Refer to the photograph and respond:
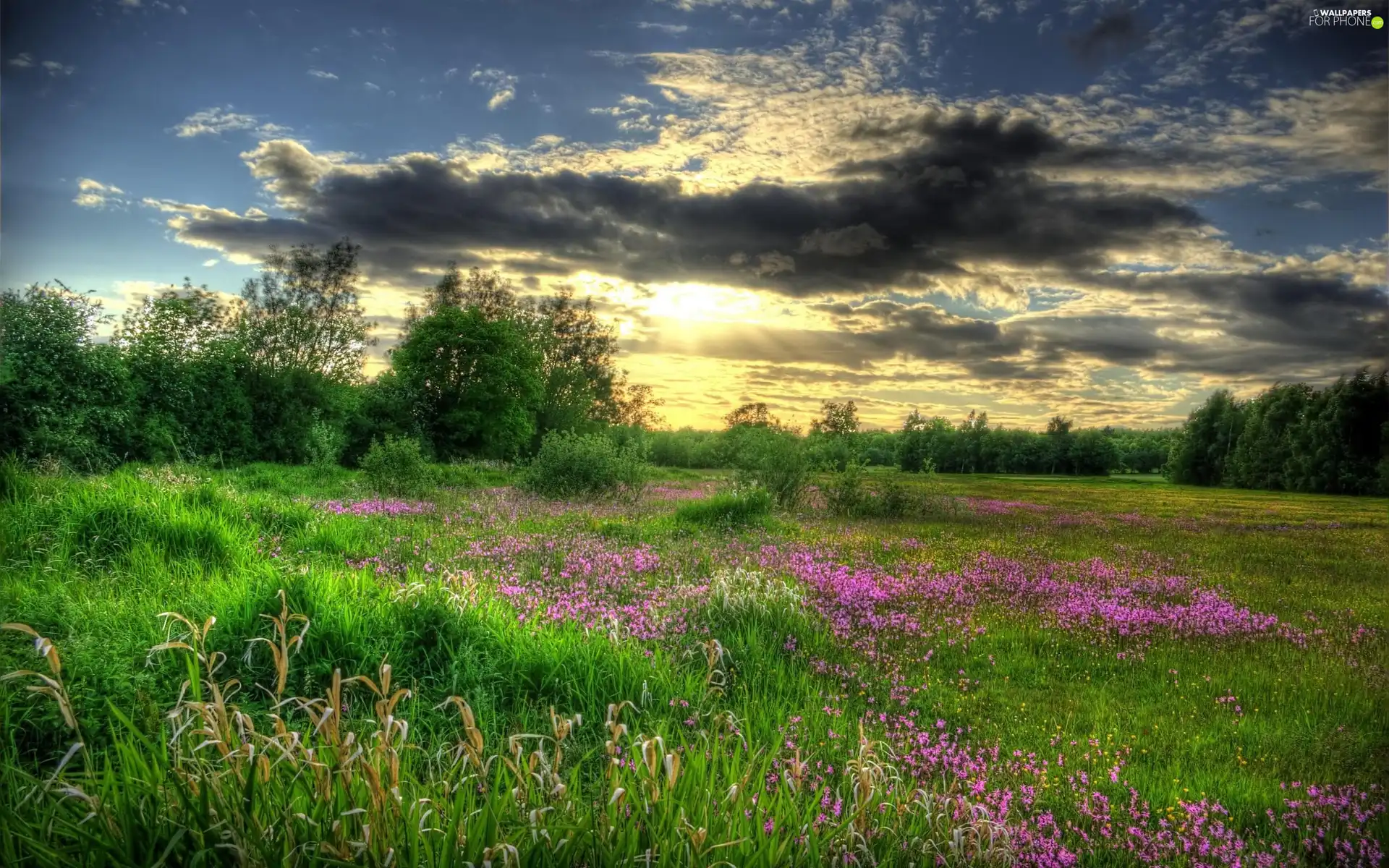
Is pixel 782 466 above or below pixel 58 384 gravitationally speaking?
below

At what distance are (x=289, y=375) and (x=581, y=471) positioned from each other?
14322 mm

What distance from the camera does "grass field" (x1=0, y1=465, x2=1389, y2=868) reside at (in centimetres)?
228

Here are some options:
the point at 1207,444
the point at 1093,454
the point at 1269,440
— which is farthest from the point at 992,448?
the point at 1269,440

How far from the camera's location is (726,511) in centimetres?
1692

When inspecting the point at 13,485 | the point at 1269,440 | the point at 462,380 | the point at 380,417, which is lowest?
the point at 13,485

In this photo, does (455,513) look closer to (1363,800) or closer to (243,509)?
(243,509)

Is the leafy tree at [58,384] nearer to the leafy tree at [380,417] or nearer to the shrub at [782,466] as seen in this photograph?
the leafy tree at [380,417]

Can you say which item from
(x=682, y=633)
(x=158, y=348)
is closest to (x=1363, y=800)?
(x=682, y=633)

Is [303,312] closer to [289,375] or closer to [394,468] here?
[289,375]

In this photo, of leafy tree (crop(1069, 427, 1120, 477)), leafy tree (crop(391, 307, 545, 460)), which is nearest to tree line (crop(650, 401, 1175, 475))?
leafy tree (crop(1069, 427, 1120, 477))

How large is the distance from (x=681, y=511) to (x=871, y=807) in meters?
14.1

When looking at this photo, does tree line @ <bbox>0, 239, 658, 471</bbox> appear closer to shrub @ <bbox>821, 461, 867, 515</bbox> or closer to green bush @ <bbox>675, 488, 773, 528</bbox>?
green bush @ <bbox>675, 488, 773, 528</bbox>

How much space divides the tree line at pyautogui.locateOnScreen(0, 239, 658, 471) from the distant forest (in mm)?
74

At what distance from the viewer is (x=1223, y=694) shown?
652 centimetres
